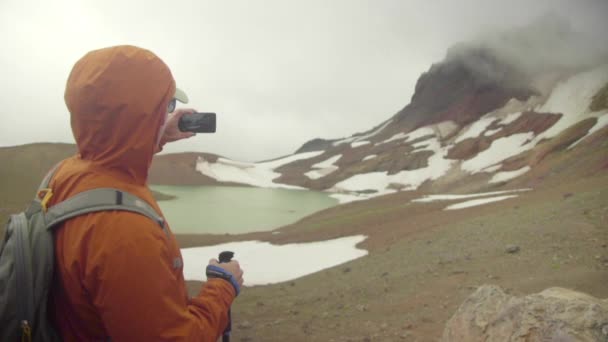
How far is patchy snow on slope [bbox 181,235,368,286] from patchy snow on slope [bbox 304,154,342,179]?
75.1 metres

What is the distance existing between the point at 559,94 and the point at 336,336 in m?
77.7

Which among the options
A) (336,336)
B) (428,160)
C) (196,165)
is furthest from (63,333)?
(196,165)

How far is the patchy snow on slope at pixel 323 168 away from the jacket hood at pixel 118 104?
3723 inches

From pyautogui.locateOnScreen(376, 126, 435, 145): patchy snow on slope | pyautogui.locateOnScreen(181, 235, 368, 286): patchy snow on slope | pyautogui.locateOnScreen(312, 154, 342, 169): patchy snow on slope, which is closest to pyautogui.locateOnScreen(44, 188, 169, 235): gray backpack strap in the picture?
pyautogui.locateOnScreen(181, 235, 368, 286): patchy snow on slope

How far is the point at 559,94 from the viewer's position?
2813 inches

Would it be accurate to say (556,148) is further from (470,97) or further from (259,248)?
(470,97)

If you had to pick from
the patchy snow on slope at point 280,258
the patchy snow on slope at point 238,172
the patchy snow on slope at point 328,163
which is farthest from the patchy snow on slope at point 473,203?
the patchy snow on slope at point 328,163

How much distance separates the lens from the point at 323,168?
337 ft

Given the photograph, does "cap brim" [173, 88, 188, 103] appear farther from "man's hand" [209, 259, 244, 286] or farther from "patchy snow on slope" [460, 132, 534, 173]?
"patchy snow on slope" [460, 132, 534, 173]

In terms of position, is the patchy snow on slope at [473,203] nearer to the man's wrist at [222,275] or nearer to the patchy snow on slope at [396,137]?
the man's wrist at [222,275]

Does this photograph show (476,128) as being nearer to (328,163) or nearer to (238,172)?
(328,163)

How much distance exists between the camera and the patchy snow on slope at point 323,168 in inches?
3868

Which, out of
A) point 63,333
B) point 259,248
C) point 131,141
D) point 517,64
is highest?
point 517,64

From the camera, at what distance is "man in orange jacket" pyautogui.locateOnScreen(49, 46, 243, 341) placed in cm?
190
